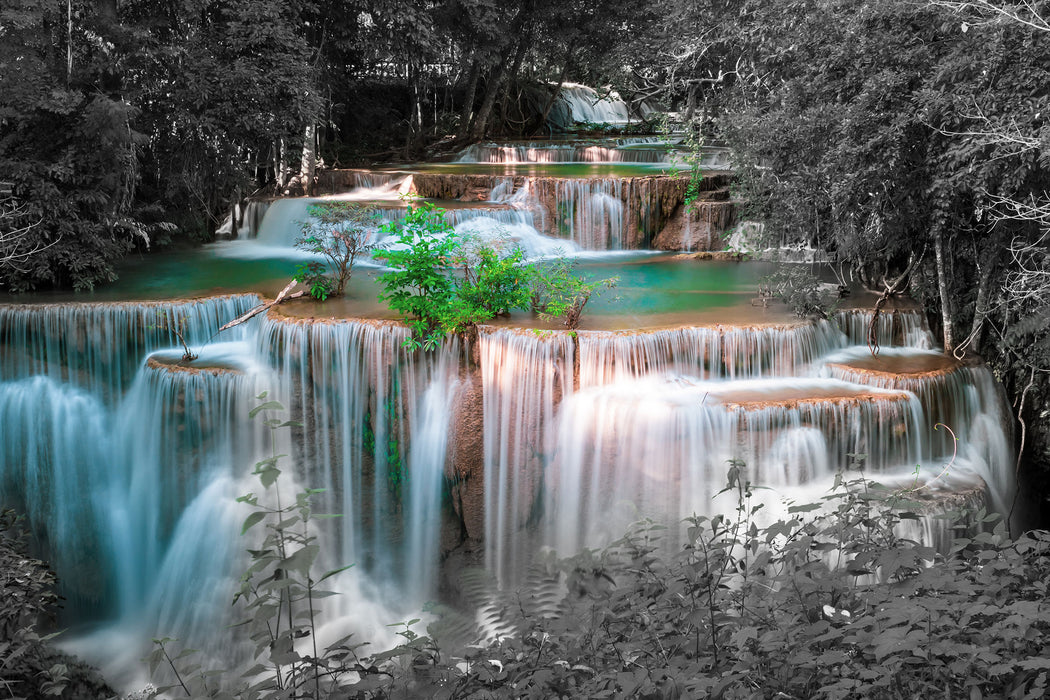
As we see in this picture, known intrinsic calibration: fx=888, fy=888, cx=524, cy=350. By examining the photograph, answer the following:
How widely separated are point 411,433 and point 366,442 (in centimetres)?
44

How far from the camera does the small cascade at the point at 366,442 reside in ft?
27.2

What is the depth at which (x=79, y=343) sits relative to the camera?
8977 millimetres

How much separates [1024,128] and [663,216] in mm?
6298

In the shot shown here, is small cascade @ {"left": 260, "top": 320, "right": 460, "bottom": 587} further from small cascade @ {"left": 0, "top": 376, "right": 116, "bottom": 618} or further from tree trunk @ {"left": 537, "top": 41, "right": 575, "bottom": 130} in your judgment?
tree trunk @ {"left": 537, "top": 41, "right": 575, "bottom": 130}

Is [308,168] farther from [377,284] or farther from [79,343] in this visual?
[79,343]

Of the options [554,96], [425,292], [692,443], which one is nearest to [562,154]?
[554,96]

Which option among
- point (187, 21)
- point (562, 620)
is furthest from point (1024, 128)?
point (187, 21)

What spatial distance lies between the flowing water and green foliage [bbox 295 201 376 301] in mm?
496

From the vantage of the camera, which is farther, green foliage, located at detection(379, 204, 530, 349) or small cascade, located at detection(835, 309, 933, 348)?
small cascade, located at detection(835, 309, 933, 348)

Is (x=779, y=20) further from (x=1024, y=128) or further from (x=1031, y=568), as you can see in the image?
(x=1031, y=568)

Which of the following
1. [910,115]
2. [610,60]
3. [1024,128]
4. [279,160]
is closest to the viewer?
[1024,128]

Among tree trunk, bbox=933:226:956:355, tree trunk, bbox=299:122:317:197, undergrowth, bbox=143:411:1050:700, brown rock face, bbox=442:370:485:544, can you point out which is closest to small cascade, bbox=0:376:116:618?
brown rock face, bbox=442:370:485:544

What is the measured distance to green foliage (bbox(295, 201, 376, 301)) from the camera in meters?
9.66

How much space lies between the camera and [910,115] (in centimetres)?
759
